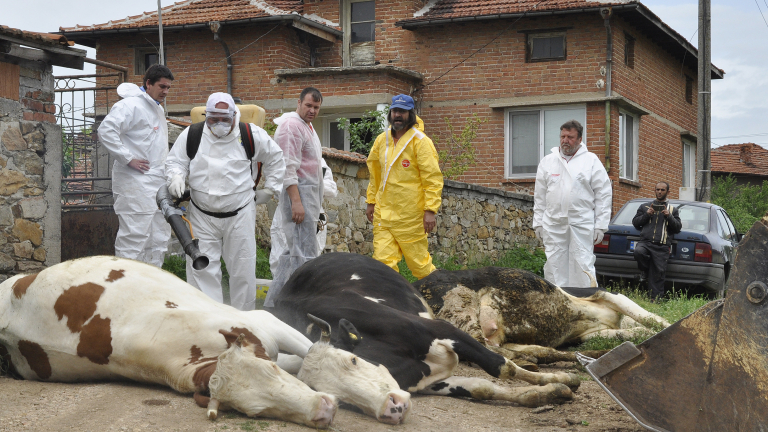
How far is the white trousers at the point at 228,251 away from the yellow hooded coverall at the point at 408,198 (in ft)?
4.63

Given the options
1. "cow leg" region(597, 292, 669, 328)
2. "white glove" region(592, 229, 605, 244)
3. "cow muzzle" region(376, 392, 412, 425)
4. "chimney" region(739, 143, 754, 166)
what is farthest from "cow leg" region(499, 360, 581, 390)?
"chimney" region(739, 143, 754, 166)

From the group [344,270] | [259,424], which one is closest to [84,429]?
[259,424]

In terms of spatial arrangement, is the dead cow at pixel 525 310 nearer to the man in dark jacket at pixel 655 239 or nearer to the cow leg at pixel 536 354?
the cow leg at pixel 536 354

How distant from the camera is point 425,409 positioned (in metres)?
3.76

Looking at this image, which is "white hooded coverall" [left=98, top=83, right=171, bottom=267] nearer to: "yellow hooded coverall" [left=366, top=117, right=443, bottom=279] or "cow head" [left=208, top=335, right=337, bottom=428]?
"yellow hooded coverall" [left=366, top=117, right=443, bottom=279]

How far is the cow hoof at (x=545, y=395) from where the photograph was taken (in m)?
3.99

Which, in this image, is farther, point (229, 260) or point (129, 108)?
point (129, 108)

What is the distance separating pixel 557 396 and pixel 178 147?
339 cm

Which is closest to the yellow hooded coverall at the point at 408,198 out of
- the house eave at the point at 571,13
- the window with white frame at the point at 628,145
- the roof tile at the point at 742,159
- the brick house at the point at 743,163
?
the house eave at the point at 571,13

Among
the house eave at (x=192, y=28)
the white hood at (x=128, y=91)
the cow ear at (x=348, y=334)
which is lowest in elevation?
the cow ear at (x=348, y=334)

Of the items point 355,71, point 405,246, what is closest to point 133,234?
point 405,246

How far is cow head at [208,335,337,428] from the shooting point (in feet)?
9.79

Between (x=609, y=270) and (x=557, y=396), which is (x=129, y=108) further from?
(x=609, y=270)

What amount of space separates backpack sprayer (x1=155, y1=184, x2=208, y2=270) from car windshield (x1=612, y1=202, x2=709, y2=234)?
7.68 meters
